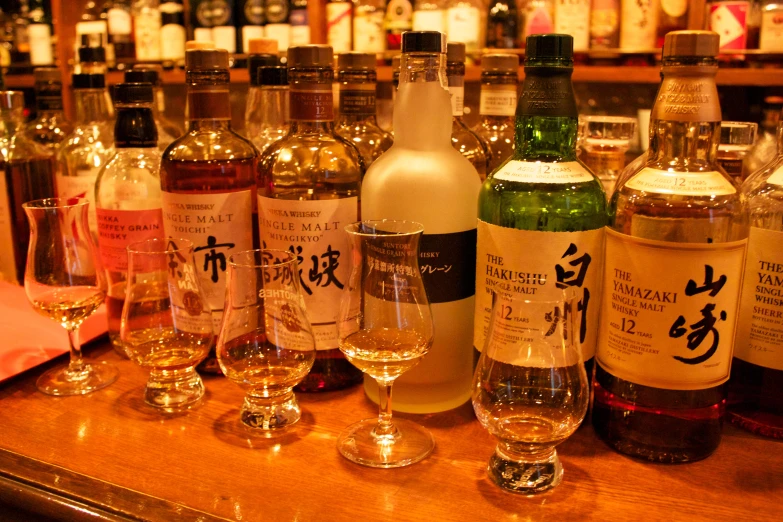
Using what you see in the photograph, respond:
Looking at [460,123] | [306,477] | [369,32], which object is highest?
[369,32]

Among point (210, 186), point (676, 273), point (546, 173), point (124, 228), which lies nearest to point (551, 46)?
point (546, 173)

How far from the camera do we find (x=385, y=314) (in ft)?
2.49

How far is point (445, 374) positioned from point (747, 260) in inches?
14.4

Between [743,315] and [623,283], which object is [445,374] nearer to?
[623,283]

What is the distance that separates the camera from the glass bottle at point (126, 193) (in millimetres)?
987

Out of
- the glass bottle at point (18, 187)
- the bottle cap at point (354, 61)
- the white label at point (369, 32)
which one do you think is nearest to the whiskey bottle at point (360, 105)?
the bottle cap at point (354, 61)

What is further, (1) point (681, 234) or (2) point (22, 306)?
(2) point (22, 306)

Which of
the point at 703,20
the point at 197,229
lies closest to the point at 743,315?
the point at 197,229

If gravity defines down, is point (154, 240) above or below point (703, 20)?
below

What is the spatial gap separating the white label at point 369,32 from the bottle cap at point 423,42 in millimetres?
1485

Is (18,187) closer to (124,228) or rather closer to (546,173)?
(124,228)

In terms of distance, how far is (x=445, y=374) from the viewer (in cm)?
88

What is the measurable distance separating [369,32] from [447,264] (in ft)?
5.11

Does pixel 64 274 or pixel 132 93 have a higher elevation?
pixel 132 93
